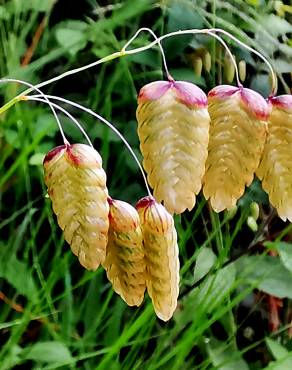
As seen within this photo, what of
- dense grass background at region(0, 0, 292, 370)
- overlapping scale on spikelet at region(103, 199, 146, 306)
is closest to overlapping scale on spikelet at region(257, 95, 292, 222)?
overlapping scale on spikelet at region(103, 199, 146, 306)

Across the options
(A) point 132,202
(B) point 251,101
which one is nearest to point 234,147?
(B) point 251,101

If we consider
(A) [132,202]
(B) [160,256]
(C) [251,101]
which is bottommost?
(A) [132,202]

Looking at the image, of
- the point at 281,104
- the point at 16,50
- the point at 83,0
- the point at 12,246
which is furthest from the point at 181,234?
the point at 281,104

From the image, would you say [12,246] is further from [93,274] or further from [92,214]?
[92,214]

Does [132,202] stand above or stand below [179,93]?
below

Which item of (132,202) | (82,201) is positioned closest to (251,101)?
(82,201)

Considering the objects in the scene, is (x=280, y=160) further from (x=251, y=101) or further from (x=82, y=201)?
(x=82, y=201)

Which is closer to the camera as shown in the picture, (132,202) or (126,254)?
(126,254)
